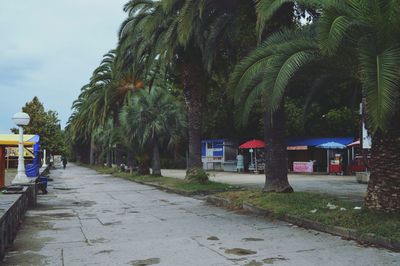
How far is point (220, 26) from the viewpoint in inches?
619

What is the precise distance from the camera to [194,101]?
22.1 m

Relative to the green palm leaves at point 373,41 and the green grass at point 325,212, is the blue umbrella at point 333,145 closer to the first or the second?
the green grass at point 325,212

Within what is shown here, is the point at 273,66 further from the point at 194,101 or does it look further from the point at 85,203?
the point at 194,101

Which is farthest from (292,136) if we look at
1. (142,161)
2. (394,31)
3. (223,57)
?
(394,31)

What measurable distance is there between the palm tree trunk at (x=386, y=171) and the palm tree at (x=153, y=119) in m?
19.5

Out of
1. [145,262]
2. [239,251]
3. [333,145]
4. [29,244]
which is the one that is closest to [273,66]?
[239,251]

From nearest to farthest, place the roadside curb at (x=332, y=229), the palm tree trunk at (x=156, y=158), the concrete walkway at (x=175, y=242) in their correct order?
the concrete walkway at (x=175, y=242) → the roadside curb at (x=332, y=229) → the palm tree trunk at (x=156, y=158)

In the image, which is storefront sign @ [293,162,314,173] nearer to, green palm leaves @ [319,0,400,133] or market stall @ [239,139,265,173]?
market stall @ [239,139,265,173]

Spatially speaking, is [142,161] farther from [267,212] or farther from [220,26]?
[267,212]

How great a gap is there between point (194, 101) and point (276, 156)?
8.06m

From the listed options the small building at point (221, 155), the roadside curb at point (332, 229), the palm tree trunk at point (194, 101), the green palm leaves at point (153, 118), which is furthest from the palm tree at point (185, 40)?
the small building at point (221, 155)

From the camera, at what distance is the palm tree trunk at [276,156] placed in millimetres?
14711

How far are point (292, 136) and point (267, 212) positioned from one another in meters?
28.1

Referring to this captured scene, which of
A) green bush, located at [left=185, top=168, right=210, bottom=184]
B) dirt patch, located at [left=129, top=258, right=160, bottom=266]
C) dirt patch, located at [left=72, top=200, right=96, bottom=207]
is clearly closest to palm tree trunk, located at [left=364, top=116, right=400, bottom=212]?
dirt patch, located at [left=129, top=258, right=160, bottom=266]
